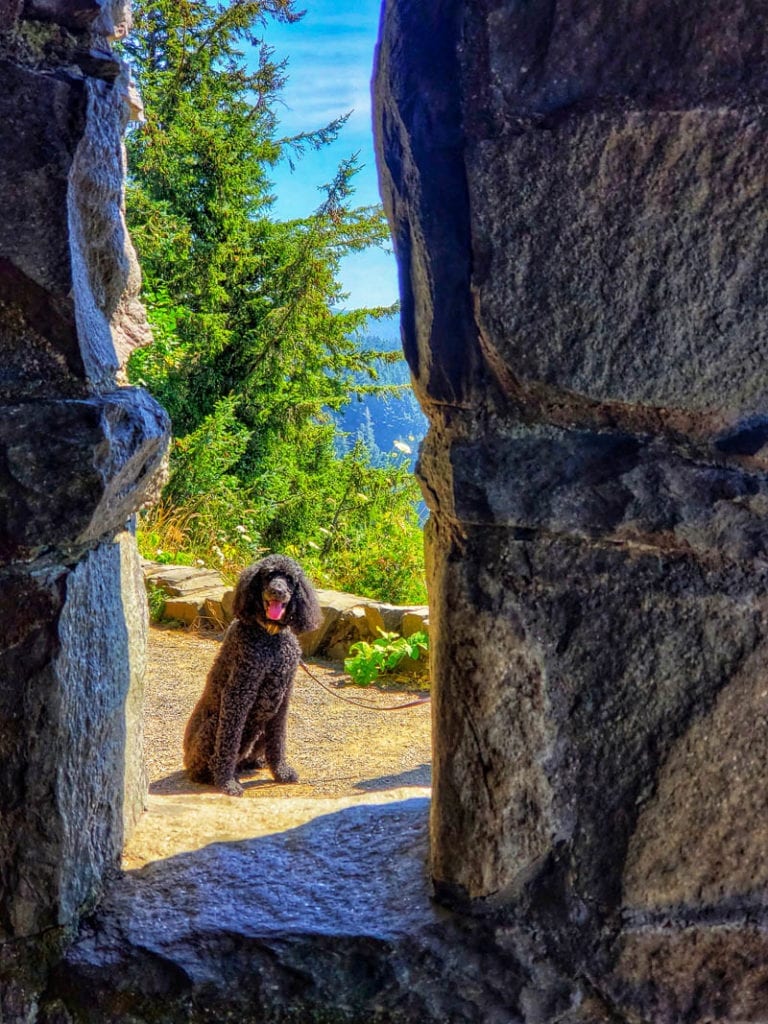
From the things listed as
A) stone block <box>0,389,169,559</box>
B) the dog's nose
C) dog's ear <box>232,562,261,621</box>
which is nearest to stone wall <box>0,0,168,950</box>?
stone block <box>0,389,169,559</box>

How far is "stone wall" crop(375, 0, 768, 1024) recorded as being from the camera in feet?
3.32

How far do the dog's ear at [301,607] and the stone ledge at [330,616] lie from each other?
2.07 m

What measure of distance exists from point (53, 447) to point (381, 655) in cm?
369

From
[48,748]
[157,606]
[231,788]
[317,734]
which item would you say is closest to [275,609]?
[231,788]

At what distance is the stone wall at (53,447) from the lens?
1.14 m

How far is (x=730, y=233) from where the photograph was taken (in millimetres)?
1010

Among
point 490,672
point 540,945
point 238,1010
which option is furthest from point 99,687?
point 540,945

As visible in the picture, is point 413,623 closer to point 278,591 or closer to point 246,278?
point 278,591

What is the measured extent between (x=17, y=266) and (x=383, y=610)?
4226 mm

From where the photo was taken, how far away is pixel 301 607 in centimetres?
300

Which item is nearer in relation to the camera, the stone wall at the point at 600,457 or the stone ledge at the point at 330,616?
the stone wall at the point at 600,457

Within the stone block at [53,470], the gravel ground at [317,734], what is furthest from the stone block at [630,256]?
the gravel ground at [317,734]

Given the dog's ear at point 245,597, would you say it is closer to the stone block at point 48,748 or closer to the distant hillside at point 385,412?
the stone block at point 48,748

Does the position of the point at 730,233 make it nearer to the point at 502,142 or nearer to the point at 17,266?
the point at 502,142
